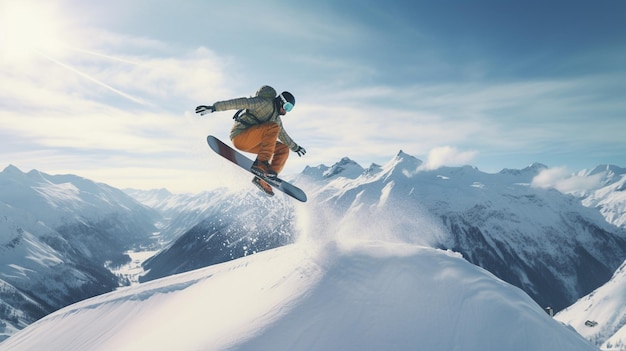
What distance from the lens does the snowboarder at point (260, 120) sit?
14.5 metres

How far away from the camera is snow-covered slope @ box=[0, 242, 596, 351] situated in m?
8.73

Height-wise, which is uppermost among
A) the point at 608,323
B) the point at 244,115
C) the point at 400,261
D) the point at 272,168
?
the point at 244,115

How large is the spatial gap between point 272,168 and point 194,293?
20.3 ft

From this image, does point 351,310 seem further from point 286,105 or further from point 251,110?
point 251,110

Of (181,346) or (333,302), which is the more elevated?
(333,302)

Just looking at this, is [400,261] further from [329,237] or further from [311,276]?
[329,237]

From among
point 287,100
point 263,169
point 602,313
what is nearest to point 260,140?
point 263,169

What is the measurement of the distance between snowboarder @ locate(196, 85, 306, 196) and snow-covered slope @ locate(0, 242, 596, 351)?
4.16 meters

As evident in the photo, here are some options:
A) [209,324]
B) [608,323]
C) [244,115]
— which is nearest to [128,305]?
[209,324]

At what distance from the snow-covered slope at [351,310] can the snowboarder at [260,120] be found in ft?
13.6

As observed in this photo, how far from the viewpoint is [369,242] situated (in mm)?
13836

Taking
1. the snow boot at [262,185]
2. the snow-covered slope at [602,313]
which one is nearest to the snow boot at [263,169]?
the snow boot at [262,185]

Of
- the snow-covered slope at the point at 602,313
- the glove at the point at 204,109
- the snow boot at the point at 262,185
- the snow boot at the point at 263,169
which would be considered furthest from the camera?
the snow-covered slope at the point at 602,313

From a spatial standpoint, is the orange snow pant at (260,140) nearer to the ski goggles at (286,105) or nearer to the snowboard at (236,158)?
the ski goggles at (286,105)
